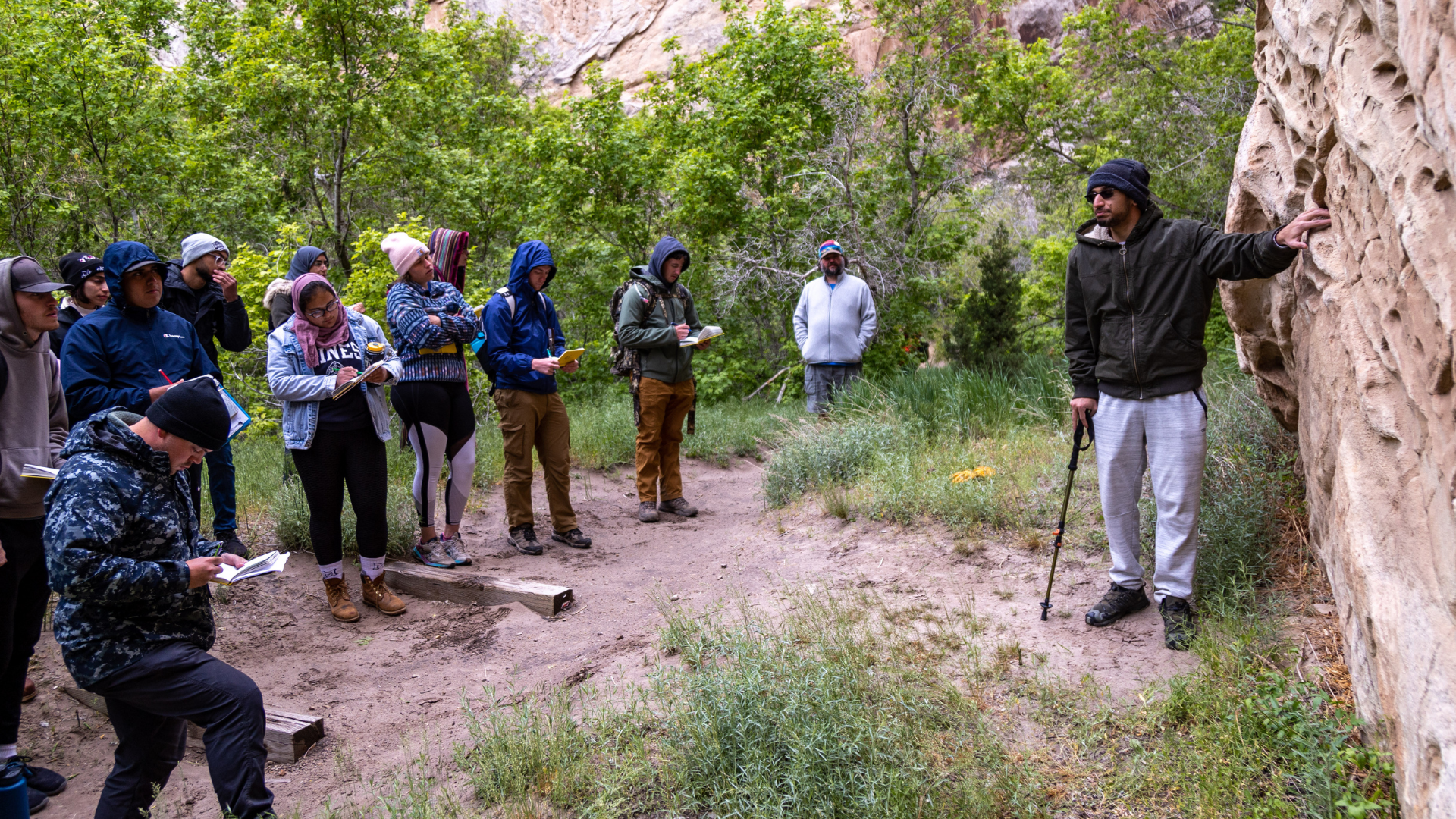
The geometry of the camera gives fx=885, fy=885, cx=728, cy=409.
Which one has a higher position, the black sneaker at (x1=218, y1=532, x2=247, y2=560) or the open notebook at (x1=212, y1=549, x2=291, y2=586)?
the open notebook at (x1=212, y1=549, x2=291, y2=586)

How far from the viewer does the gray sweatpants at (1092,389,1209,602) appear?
3725 millimetres

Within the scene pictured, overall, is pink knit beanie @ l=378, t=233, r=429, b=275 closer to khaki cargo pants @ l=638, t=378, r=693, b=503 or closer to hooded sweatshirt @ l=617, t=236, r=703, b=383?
hooded sweatshirt @ l=617, t=236, r=703, b=383

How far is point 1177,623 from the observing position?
371cm

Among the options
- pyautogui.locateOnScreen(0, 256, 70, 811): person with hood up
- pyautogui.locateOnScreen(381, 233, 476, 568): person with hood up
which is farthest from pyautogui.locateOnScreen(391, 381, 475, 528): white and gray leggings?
pyautogui.locateOnScreen(0, 256, 70, 811): person with hood up

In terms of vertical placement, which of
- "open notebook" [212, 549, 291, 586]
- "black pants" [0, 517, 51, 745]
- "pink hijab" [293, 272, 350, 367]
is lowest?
"black pants" [0, 517, 51, 745]

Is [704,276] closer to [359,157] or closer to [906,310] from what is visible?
[906,310]

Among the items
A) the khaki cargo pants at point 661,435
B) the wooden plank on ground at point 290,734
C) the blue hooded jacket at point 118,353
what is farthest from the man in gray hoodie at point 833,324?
the wooden plank on ground at point 290,734

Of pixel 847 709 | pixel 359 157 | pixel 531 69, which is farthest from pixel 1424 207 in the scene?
pixel 531 69

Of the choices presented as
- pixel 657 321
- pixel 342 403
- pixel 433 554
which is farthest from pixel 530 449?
pixel 342 403

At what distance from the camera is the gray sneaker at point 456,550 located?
5627 millimetres

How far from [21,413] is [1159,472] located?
459cm

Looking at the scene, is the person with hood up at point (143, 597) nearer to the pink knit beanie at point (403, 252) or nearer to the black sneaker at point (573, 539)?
the pink knit beanie at point (403, 252)

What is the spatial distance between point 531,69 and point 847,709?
27167 millimetres

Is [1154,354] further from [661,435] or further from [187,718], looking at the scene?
[661,435]
